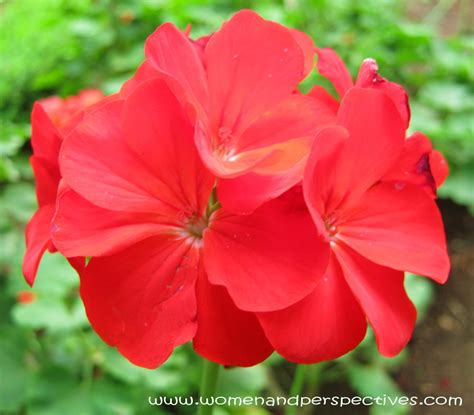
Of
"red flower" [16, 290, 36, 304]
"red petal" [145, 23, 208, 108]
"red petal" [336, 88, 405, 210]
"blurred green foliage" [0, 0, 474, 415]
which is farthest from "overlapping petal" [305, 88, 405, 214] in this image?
"red flower" [16, 290, 36, 304]

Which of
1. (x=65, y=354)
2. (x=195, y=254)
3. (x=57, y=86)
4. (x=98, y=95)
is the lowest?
(x=57, y=86)

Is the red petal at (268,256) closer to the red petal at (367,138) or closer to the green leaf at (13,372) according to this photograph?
the red petal at (367,138)

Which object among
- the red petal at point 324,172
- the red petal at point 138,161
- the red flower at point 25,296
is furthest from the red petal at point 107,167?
the red flower at point 25,296

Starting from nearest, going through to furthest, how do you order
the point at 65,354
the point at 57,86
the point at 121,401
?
the point at 121,401, the point at 65,354, the point at 57,86

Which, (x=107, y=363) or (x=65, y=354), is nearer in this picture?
(x=107, y=363)

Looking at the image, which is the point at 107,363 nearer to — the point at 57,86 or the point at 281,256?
the point at 281,256

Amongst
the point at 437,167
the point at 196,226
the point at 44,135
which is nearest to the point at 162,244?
the point at 196,226

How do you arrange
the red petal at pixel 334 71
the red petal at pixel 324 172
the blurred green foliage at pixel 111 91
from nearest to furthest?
the red petal at pixel 324 172, the red petal at pixel 334 71, the blurred green foliage at pixel 111 91

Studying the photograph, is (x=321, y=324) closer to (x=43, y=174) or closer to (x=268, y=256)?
(x=268, y=256)

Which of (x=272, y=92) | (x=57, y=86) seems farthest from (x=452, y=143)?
(x=272, y=92)
